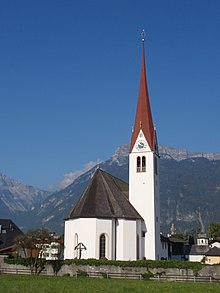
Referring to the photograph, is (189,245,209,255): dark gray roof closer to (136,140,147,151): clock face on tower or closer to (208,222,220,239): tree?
(208,222,220,239): tree

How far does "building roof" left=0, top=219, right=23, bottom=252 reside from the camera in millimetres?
70938

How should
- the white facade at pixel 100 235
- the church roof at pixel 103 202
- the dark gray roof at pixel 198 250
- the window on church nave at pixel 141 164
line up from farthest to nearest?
the dark gray roof at pixel 198 250, the window on church nave at pixel 141 164, the church roof at pixel 103 202, the white facade at pixel 100 235

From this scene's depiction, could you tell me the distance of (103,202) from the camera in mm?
55938

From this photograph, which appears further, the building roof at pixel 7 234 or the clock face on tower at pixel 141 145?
the building roof at pixel 7 234

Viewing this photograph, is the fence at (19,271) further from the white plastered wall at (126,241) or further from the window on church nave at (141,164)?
the window on church nave at (141,164)

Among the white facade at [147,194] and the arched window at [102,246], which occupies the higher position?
the white facade at [147,194]

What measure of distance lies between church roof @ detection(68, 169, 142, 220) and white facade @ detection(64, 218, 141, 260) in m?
0.72

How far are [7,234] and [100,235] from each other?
2639cm

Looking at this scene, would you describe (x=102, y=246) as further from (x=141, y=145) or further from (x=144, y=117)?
(x=144, y=117)

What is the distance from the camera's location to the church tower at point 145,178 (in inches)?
2335

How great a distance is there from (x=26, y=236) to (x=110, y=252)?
33.3 feet

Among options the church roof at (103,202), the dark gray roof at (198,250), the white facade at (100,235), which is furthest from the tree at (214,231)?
the white facade at (100,235)

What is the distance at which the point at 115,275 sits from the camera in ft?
146

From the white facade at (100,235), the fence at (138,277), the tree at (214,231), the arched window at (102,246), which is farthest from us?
the tree at (214,231)
